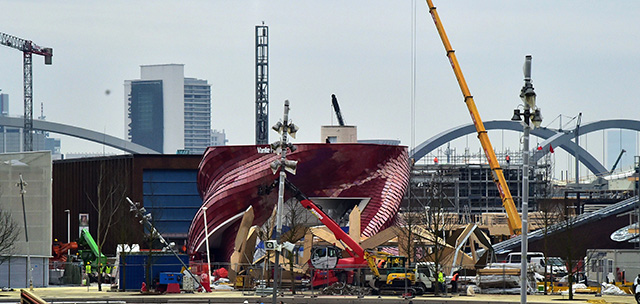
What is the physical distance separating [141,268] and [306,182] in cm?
2657

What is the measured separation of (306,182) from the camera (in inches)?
3258

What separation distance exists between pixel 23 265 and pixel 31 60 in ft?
416

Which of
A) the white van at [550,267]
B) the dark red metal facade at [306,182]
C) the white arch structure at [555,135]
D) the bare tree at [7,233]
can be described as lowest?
the white van at [550,267]

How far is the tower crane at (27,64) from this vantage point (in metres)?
172

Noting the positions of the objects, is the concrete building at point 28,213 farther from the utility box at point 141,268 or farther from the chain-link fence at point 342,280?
the utility box at point 141,268

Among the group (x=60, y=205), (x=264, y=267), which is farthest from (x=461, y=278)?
(x=60, y=205)

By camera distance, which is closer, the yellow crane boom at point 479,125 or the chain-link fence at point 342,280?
the chain-link fence at point 342,280

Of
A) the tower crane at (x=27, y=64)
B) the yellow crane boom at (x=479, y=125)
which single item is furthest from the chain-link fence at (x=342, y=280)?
the tower crane at (x=27, y=64)

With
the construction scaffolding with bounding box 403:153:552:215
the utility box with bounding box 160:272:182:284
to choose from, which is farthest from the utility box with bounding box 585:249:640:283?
the construction scaffolding with bounding box 403:153:552:215

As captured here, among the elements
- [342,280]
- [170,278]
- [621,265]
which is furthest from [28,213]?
[621,265]

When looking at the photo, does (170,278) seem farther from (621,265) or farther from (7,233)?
(621,265)

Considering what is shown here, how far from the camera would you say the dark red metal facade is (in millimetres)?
81625

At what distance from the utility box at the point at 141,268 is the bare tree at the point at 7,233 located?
6.25 meters

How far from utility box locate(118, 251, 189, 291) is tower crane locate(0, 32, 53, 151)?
4555 inches
